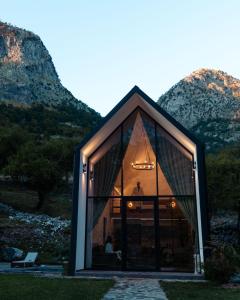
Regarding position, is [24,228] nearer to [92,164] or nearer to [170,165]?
[92,164]

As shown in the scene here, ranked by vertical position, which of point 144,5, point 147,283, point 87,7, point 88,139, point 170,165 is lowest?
point 147,283

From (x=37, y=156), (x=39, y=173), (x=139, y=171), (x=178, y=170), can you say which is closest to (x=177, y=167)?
(x=178, y=170)

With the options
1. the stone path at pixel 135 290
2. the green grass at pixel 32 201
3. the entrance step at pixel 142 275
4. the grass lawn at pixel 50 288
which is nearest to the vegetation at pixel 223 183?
the green grass at pixel 32 201

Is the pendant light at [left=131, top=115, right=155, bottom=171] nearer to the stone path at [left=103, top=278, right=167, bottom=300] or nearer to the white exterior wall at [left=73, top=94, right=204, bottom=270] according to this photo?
the white exterior wall at [left=73, top=94, right=204, bottom=270]

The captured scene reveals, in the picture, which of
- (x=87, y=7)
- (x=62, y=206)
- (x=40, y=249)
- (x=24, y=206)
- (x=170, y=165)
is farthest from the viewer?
(x=62, y=206)

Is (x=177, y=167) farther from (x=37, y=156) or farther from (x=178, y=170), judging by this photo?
(x=37, y=156)

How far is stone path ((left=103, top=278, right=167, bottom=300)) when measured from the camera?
802 centimetres

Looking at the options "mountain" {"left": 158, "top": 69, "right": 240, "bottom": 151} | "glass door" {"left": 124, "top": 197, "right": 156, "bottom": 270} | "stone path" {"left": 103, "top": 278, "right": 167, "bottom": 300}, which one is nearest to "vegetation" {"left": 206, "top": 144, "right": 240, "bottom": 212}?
"glass door" {"left": 124, "top": 197, "right": 156, "bottom": 270}

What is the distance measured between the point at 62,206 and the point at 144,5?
79.0 ft

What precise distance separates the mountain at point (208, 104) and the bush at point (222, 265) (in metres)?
58.9

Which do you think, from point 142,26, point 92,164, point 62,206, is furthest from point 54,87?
point 92,164

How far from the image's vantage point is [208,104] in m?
88.4

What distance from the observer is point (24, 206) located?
35.4m

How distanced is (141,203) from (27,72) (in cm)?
12708
